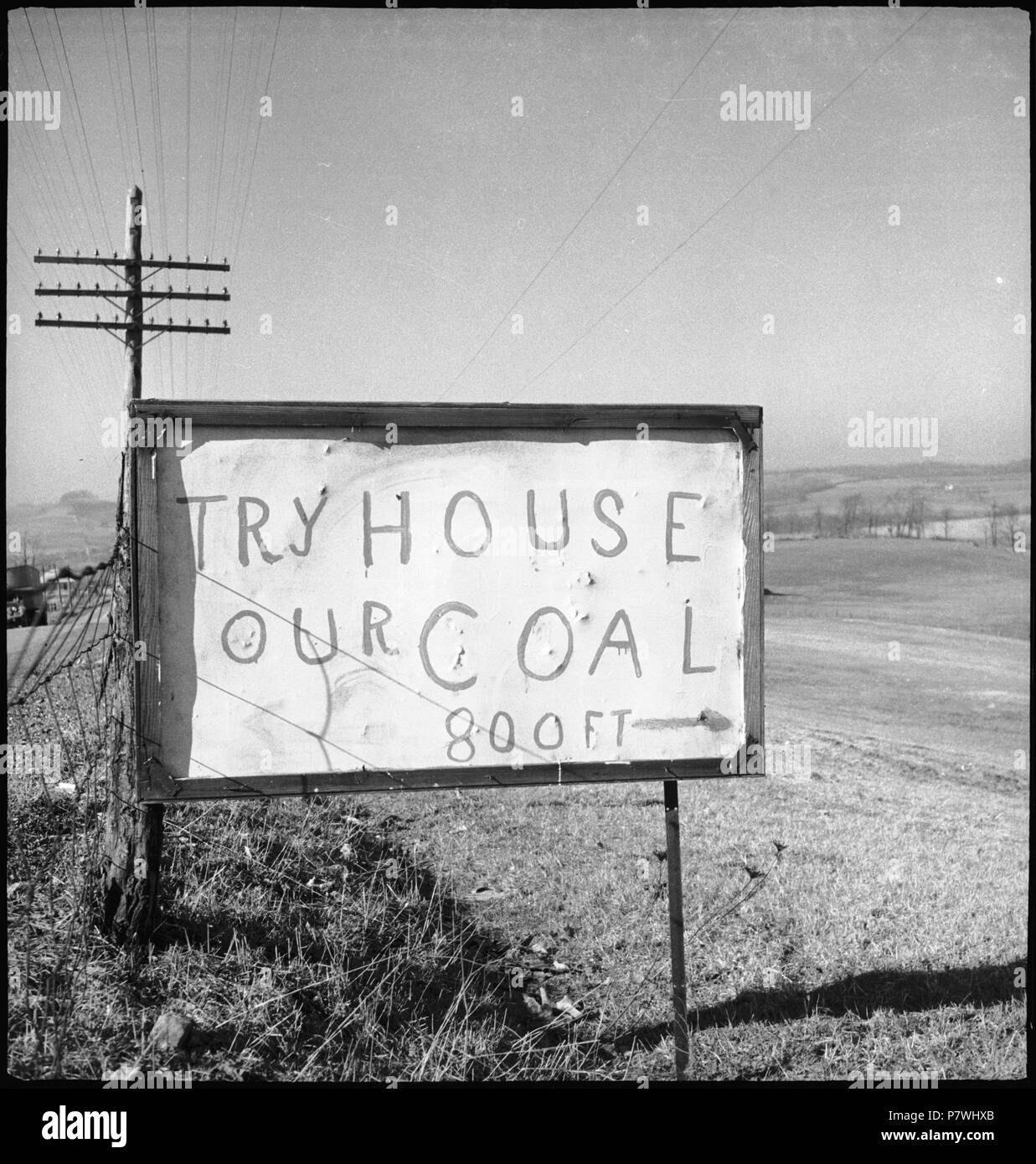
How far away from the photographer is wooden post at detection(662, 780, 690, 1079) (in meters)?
3.54

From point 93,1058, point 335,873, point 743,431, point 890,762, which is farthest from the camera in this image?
point 890,762

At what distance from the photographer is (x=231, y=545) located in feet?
11.1

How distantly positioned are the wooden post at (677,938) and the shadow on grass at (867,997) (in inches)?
14.1

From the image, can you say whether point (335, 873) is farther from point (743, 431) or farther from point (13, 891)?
point (743, 431)

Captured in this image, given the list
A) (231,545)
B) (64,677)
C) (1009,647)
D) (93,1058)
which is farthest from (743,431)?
(1009,647)

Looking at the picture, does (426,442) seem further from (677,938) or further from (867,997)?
(867,997)

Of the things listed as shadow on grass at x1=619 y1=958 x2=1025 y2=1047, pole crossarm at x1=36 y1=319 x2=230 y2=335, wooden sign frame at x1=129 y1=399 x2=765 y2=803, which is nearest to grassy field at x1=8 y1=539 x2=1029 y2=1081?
shadow on grass at x1=619 y1=958 x2=1025 y2=1047

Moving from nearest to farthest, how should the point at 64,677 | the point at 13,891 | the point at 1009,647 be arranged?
the point at 13,891 < the point at 64,677 < the point at 1009,647

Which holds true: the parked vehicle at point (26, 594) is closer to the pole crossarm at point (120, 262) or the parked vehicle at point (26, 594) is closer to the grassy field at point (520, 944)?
the grassy field at point (520, 944)

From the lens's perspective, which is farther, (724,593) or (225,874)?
(225,874)

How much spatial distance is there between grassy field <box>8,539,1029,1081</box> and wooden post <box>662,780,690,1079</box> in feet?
0.63

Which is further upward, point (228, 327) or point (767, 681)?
point (228, 327)

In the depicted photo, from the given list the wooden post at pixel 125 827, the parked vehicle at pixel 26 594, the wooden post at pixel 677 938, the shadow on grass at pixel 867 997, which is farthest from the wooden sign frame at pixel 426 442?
the shadow on grass at pixel 867 997

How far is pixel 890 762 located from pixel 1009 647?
1643 cm
